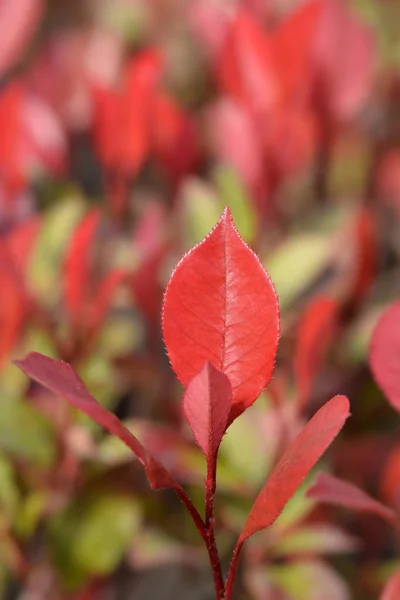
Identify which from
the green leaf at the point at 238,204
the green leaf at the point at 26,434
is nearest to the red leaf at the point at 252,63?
the green leaf at the point at 238,204

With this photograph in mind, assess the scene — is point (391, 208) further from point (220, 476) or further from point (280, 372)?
point (220, 476)

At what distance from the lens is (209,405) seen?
12.8 inches

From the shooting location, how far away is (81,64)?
917mm

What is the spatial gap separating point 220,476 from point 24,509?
154 millimetres

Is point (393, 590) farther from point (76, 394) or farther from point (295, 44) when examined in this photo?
point (295, 44)

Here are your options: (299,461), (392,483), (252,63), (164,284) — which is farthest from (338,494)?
(252,63)

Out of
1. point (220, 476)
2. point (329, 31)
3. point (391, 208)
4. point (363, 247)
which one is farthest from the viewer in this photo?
point (391, 208)

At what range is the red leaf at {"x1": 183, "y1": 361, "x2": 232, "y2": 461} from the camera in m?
0.32

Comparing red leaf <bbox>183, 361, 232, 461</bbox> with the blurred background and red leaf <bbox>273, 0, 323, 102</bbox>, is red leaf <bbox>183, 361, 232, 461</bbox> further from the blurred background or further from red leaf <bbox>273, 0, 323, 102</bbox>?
red leaf <bbox>273, 0, 323, 102</bbox>

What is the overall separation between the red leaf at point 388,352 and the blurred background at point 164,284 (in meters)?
0.09

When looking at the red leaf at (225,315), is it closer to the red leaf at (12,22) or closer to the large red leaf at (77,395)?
the large red leaf at (77,395)

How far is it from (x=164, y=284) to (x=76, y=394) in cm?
37

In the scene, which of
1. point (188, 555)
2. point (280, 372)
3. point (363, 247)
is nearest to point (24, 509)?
point (188, 555)

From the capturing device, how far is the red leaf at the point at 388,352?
379 mm
